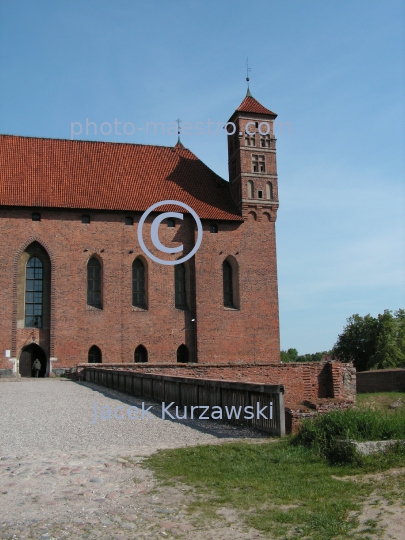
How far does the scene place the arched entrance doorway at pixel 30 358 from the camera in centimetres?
2977

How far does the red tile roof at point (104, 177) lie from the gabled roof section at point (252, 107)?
4319mm

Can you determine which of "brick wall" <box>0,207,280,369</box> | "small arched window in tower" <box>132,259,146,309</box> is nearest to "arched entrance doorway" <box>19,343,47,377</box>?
"brick wall" <box>0,207,280,369</box>

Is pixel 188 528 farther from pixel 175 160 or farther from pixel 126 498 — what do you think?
pixel 175 160

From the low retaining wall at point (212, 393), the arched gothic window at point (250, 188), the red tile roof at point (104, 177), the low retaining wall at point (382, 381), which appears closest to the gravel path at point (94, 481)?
the low retaining wall at point (212, 393)

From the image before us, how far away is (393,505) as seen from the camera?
5.08 m

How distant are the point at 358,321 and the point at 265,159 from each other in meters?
31.8

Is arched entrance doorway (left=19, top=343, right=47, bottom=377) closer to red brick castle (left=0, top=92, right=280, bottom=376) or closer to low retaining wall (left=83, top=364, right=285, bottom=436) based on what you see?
red brick castle (left=0, top=92, right=280, bottom=376)

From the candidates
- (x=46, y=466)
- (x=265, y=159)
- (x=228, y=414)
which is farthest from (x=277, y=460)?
(x=265, y=159)

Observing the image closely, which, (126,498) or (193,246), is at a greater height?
(193,246)

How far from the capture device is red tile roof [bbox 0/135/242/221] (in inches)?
1235

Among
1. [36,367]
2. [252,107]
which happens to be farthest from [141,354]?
[252,107]

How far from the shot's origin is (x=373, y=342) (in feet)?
192

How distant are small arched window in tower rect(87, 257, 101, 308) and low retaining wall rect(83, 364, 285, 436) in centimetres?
1333

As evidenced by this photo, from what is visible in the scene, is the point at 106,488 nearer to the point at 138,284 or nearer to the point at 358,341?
the point at 138,284
